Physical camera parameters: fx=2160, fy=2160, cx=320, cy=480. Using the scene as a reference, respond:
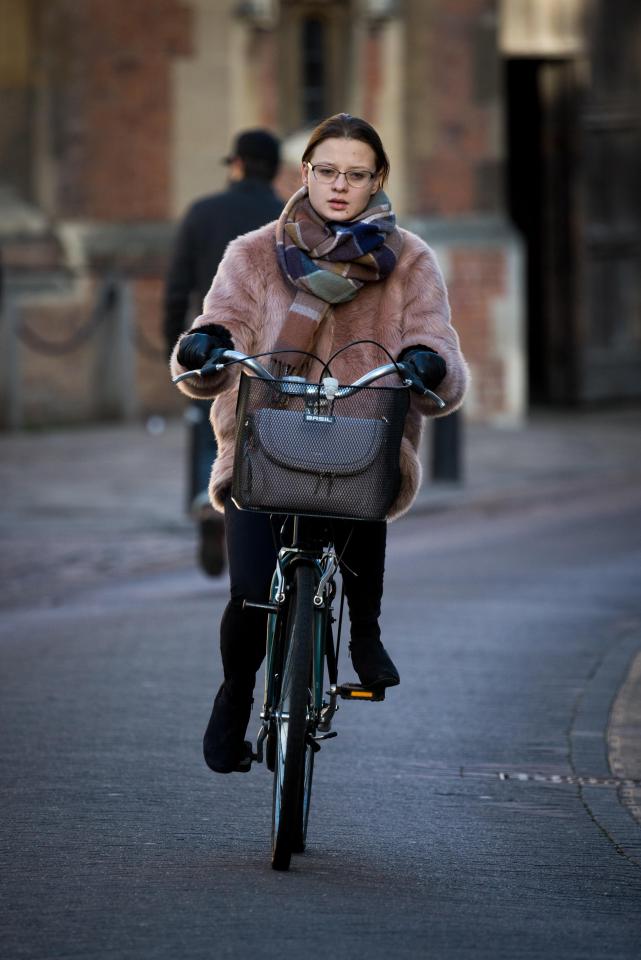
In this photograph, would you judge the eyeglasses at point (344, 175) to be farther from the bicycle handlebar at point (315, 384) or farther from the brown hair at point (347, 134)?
the bicycle handlebar at point (315, 384)

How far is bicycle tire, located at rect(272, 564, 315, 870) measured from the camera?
5.00 metres

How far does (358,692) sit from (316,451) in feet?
2.21

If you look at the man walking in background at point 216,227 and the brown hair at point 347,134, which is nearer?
the brown hair at point 347,134

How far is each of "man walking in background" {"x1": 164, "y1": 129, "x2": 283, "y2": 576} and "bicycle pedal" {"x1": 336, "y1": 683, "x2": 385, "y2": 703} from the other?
4.66 meters

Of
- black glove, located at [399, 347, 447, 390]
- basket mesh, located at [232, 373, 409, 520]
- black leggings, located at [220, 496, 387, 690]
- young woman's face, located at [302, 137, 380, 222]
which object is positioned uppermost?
young woman's face, located at [302, 137, 380, 222]

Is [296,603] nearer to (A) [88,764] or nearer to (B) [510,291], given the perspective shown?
(A) [88,764]

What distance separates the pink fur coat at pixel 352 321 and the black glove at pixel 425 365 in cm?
10

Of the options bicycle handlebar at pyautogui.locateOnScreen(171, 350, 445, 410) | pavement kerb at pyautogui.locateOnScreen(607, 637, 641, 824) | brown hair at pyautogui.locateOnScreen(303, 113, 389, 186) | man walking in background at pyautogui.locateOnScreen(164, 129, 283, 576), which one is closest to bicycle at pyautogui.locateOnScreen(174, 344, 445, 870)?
bicycle handlebar at pyautogui.locateOnScreen(171, 350, 445, 410)

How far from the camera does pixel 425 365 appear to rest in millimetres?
5180

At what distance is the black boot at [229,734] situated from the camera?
5473 mm

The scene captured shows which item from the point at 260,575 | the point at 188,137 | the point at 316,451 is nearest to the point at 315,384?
the point at 316,451

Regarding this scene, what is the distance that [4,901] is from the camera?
4.84 meters

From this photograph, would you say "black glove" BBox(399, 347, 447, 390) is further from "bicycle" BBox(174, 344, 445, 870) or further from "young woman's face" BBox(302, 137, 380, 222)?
"young woman's face" BBox(302, 137, 380, 222)

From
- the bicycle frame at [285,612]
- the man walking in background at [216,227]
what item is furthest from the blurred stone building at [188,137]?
the bicycle frame at [285,612]
